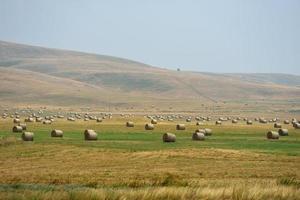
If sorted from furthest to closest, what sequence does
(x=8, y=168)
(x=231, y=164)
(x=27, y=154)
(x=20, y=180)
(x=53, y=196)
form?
(x=27, y=154), (x=231, y=164), (x=8, y=168), (x=20, y=180), (x=53, y=196)

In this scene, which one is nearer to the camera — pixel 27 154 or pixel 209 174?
pixel 209 174

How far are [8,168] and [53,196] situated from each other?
1590cm

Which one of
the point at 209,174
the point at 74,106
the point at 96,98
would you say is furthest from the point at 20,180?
the point at 96,98

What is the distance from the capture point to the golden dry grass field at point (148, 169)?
1667cm

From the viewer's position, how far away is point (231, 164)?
109ft

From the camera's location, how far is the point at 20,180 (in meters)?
25.2

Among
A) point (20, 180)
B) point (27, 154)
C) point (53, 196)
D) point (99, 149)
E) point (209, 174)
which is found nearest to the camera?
point (53, 196)

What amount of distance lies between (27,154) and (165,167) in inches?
388

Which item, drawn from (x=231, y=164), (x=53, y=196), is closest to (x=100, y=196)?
(x=53, y=196)

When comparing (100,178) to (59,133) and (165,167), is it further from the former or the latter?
(59,133)

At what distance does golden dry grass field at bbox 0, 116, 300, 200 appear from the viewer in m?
16.7

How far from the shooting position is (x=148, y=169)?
30328 mm

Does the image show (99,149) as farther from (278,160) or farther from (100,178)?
(100,178)

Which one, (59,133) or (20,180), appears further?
(59,133)
